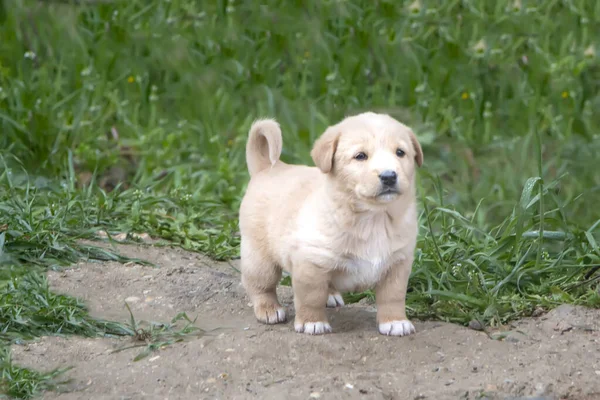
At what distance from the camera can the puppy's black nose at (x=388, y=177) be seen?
14.2 ft

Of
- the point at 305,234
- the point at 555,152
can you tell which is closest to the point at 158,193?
the point at 305,234

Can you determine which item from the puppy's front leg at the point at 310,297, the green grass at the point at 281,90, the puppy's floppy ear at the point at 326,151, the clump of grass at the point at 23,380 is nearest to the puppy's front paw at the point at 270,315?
the puppy's front leg at the point at 310,297

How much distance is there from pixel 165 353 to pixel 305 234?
87 cm

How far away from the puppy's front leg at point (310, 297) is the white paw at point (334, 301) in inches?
21.1

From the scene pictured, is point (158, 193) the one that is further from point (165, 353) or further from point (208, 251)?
point (165, 353)

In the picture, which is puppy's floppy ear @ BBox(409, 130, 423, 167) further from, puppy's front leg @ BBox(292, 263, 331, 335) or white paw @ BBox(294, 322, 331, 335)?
white paw @ BBox(294, 322, 331, 335)

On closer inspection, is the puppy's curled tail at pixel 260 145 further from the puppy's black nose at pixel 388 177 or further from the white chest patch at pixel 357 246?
the puppy's black nose at pixel 388 177

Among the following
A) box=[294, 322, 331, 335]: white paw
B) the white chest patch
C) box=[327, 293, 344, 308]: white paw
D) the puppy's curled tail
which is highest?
the puppy's curled tail

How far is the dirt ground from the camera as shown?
4012mm

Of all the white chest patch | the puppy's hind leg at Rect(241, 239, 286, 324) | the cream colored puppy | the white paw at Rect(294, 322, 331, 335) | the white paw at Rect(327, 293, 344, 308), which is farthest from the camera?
the white paw at Rect(327, 293, 344, 308)

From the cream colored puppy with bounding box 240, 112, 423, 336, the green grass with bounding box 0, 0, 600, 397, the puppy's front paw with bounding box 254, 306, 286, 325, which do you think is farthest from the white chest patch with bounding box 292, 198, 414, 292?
the green grass with bounding box 0, 0, 600, 397

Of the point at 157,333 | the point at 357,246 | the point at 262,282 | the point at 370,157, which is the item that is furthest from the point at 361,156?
the point at 157,333

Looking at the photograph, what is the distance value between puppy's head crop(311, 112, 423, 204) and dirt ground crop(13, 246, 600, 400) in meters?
0.75

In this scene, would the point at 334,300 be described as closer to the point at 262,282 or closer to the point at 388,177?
the point at 262,282
